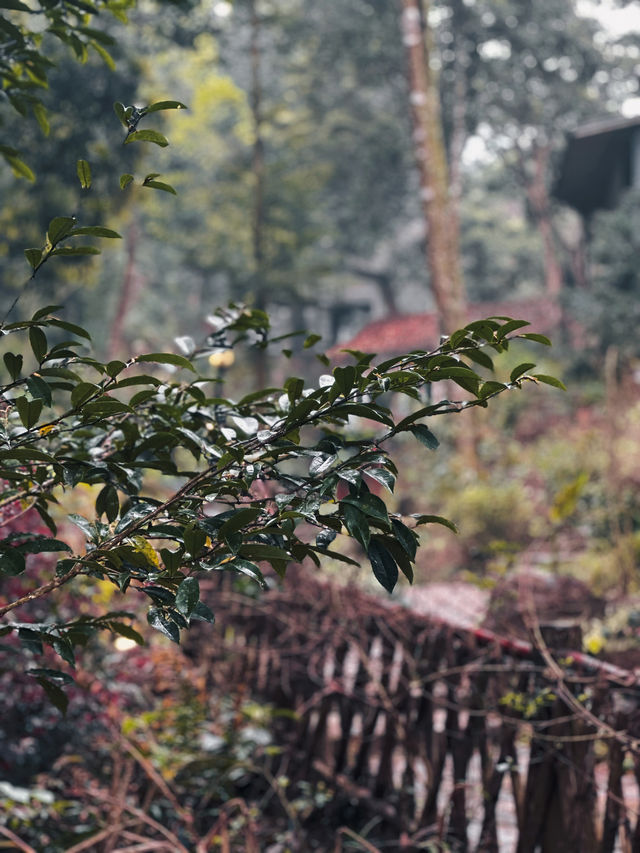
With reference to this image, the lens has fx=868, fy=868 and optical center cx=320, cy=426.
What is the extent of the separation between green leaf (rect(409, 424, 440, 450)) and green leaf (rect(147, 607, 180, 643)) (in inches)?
16.8

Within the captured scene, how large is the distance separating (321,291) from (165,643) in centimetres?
1668

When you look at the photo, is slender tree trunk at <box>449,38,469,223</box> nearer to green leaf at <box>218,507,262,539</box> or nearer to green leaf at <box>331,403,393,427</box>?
green leaf at <box>331,403,393,427</box>

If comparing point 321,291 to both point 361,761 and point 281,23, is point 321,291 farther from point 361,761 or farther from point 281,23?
point 361,761

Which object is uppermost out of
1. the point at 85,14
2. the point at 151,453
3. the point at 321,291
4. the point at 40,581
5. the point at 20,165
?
the point at 321,291

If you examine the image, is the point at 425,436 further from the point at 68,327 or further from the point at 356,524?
the point at 68,327

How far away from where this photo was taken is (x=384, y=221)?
69.8ft

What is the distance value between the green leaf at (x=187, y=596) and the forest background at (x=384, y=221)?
211 cm

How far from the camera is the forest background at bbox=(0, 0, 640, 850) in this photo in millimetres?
9344

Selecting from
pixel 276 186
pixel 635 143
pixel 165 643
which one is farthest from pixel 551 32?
pixel 165 643

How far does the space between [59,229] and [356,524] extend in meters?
0.56

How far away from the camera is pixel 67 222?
1.17 meters

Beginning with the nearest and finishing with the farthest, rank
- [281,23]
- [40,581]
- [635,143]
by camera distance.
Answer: [40,581]
[635,143]
[281,23]

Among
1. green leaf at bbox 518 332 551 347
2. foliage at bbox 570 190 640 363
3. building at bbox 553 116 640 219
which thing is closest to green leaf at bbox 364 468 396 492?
green leaf at bbox 518 332 551 347

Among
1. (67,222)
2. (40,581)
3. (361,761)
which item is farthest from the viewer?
(40,581)
